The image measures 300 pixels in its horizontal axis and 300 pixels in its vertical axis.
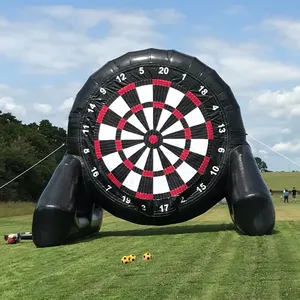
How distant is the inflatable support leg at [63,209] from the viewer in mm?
10641

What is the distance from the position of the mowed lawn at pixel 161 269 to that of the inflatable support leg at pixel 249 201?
0.32 meters

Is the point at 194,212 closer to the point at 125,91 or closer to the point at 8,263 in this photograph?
the point at 125,91

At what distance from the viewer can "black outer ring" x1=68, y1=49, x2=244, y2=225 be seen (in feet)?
37.6

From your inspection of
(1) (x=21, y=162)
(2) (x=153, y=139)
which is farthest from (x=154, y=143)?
(1) (x=21, y=162)

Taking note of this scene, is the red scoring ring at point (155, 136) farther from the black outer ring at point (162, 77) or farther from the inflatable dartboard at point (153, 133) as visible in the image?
the black outer ring at point (162, 77)

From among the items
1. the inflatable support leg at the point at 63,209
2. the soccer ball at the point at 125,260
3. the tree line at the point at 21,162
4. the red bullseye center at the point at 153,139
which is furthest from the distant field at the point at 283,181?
the soccer ball at the point at 125,260

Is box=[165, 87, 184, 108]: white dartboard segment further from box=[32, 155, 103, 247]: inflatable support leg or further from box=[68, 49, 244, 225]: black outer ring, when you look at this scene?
box=[32, 155, 103, 247]: inflatable support leg

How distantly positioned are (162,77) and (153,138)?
1.32 meters

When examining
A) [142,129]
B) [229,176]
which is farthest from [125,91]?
[229,176]

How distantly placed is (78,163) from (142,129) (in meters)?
1.56

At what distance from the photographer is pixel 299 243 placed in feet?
32.4

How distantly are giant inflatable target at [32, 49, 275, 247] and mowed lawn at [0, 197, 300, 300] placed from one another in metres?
0.77

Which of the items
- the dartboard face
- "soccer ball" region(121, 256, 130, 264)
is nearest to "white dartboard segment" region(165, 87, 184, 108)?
the dartboard face

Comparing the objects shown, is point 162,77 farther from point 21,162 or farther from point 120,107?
point 21,162
